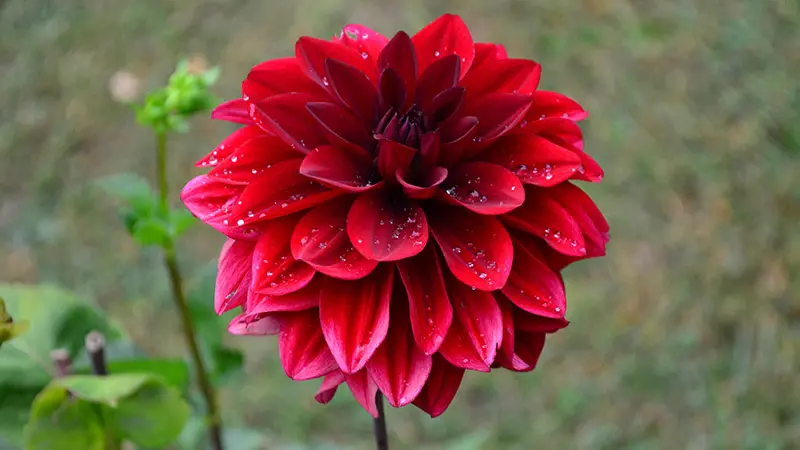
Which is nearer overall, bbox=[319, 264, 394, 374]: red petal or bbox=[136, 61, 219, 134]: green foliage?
bbox=[319, 264, 394, 374]: red petal

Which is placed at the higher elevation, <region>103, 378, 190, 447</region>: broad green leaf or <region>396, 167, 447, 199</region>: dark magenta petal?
<region>396, 167, 447, 199</region>: dark magenta petal

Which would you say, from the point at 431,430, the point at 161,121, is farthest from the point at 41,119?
the point at 161,121

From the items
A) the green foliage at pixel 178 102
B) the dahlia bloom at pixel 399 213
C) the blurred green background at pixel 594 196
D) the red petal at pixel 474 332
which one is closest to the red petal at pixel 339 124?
the dahlia bloom at pixel 399 213

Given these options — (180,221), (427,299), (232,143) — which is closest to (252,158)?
(232,143)

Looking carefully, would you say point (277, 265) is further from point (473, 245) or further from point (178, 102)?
point (178, 102)

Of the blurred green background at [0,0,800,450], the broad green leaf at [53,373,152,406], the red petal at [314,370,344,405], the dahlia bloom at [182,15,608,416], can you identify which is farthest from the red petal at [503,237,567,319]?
the blurred green background at [0,0,800,450]

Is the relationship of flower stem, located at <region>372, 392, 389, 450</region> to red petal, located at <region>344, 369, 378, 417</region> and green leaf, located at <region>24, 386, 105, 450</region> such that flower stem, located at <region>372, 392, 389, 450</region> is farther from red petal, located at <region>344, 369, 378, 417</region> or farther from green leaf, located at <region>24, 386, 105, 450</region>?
green leaf, located at <region>24, 386, 105, 450</region>
